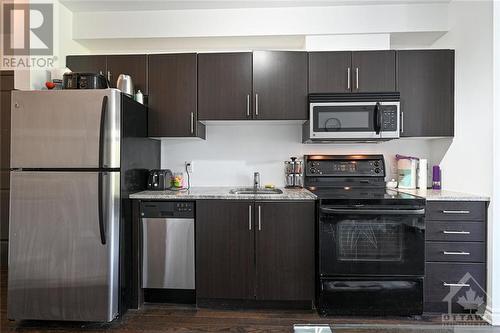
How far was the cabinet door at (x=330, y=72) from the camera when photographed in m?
2.65

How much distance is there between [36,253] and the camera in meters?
2.17

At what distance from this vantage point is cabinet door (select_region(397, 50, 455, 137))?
2.62 metres

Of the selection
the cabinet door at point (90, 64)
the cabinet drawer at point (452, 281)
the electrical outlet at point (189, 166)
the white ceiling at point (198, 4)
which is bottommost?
the cabinet drawer at point (452, 281)

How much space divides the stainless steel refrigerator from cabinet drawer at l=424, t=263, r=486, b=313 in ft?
7.83

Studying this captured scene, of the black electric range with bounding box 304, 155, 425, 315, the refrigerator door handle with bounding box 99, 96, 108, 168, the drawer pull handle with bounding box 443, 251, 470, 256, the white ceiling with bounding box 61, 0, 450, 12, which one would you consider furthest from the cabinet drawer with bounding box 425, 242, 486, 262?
the refrigerator door handle with bounding box 99, 96, 108, 168

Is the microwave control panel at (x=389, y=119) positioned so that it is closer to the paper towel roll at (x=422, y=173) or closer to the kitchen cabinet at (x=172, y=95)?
the paper towel roll at (x=422, y=173)

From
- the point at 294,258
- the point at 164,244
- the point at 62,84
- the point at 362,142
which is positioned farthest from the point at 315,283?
the point at 62,84

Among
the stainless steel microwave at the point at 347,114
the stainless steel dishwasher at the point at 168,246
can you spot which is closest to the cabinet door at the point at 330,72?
the stainless steel microwave at the point at 347,114

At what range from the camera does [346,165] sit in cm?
292

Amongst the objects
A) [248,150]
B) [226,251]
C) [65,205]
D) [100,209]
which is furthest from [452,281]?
[65,205]

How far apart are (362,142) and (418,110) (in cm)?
56

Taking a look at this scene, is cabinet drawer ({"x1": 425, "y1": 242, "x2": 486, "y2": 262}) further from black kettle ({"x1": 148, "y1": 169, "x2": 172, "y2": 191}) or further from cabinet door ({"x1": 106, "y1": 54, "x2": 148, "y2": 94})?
cabinet door ({"x1": 106, "y1": 54, "x2": 148, "y2": 94})

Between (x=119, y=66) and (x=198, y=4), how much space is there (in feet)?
3.04

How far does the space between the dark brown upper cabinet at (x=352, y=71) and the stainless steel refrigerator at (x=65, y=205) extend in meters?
1.68
